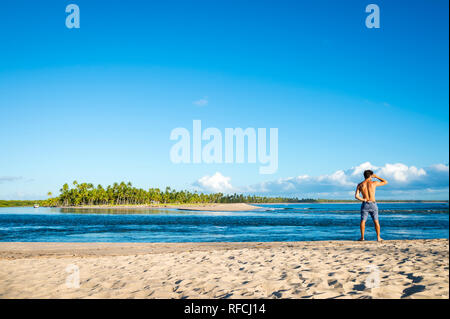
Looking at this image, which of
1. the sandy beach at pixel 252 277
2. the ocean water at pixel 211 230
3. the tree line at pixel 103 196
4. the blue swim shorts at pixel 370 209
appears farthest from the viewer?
the tree line at pixel 103 196

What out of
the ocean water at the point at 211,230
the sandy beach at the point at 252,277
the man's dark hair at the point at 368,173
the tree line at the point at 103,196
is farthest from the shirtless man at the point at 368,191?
the tree line at the point at 103,196

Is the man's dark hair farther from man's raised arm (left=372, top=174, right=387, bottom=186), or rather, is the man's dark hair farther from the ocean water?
A: the ocean water

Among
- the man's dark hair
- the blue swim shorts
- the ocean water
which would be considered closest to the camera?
the man's dark hair

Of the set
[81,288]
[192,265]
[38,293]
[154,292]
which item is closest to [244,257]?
[192,265]

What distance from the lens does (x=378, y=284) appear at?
196 inches

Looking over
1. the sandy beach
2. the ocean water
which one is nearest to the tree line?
the ocean water

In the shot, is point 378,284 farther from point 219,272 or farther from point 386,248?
point 386,248

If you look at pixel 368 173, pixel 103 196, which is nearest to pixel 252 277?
pixel 368 173

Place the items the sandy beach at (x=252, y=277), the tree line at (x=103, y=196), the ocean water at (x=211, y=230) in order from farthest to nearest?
the tree line at (x=103, y=196), the ocean water at (x=211, y=230), the sandy beach at (x=252, y=277)

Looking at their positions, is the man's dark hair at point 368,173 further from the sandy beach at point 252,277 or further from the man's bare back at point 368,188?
the sandy beach at point 252,277

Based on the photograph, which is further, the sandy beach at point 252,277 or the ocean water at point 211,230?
the ocean water at point 211,230

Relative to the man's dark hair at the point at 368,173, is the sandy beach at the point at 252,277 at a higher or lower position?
lower

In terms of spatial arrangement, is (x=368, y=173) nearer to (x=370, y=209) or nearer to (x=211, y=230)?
(x=370, y=209)
